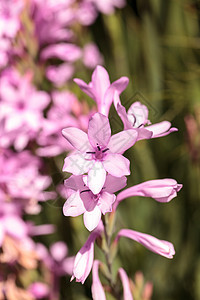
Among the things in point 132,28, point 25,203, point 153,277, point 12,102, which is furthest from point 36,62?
point 153,277

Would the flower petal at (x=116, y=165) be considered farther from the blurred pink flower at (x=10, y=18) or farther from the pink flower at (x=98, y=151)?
the blurred pink flower at (x=10, y=18)

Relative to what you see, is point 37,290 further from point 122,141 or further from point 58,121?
point 122,141

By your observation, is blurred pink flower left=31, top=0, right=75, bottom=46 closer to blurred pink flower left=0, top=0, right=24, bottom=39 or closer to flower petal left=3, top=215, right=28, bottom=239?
blurred pink flower left=0, top=0, right=24, bottom=39

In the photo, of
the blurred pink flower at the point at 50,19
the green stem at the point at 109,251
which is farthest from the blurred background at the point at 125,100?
the green stem at the point at 109,251

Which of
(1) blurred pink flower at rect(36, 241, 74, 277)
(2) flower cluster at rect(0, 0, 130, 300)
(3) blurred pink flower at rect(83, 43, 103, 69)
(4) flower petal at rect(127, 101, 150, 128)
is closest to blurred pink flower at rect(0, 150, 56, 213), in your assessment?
(2) flower cluster at rect(0, 0, 130, 300)

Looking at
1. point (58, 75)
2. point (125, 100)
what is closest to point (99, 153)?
point (125, 100)

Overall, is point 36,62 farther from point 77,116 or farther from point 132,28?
point 132,28
